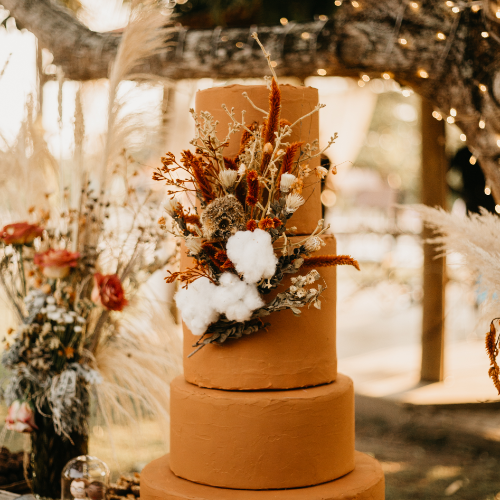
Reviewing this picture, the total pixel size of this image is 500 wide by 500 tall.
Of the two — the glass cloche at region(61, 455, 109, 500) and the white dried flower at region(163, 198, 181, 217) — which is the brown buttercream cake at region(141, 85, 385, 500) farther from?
the glass cloche at region(61, 455, 109, 500)

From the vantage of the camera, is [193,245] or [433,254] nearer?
[193,245]

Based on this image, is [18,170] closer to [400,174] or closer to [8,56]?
[8,56]

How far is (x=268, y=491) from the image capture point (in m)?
1.78

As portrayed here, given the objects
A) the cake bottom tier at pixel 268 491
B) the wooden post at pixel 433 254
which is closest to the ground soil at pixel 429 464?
the wooden post at pixel 433 254

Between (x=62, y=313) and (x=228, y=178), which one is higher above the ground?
(x=228, y=178)

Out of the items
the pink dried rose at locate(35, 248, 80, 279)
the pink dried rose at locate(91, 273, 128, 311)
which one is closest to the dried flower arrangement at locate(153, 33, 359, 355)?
the pink dried rose at locate(91, 273, 128, 311)

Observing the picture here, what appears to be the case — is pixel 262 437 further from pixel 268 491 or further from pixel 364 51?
pixel 364 51

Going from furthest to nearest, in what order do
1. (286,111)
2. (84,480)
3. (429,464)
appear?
(429,464), (84,480), (286,111)

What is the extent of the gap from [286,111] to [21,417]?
1726 mm

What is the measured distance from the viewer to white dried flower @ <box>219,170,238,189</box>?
1732mm

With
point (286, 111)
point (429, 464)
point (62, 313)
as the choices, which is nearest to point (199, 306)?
point (286, 111)

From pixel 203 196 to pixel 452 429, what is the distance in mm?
3503

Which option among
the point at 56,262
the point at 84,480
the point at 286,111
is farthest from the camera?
the point at 56,262

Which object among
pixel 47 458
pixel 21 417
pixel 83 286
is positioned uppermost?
pixel 83 286
